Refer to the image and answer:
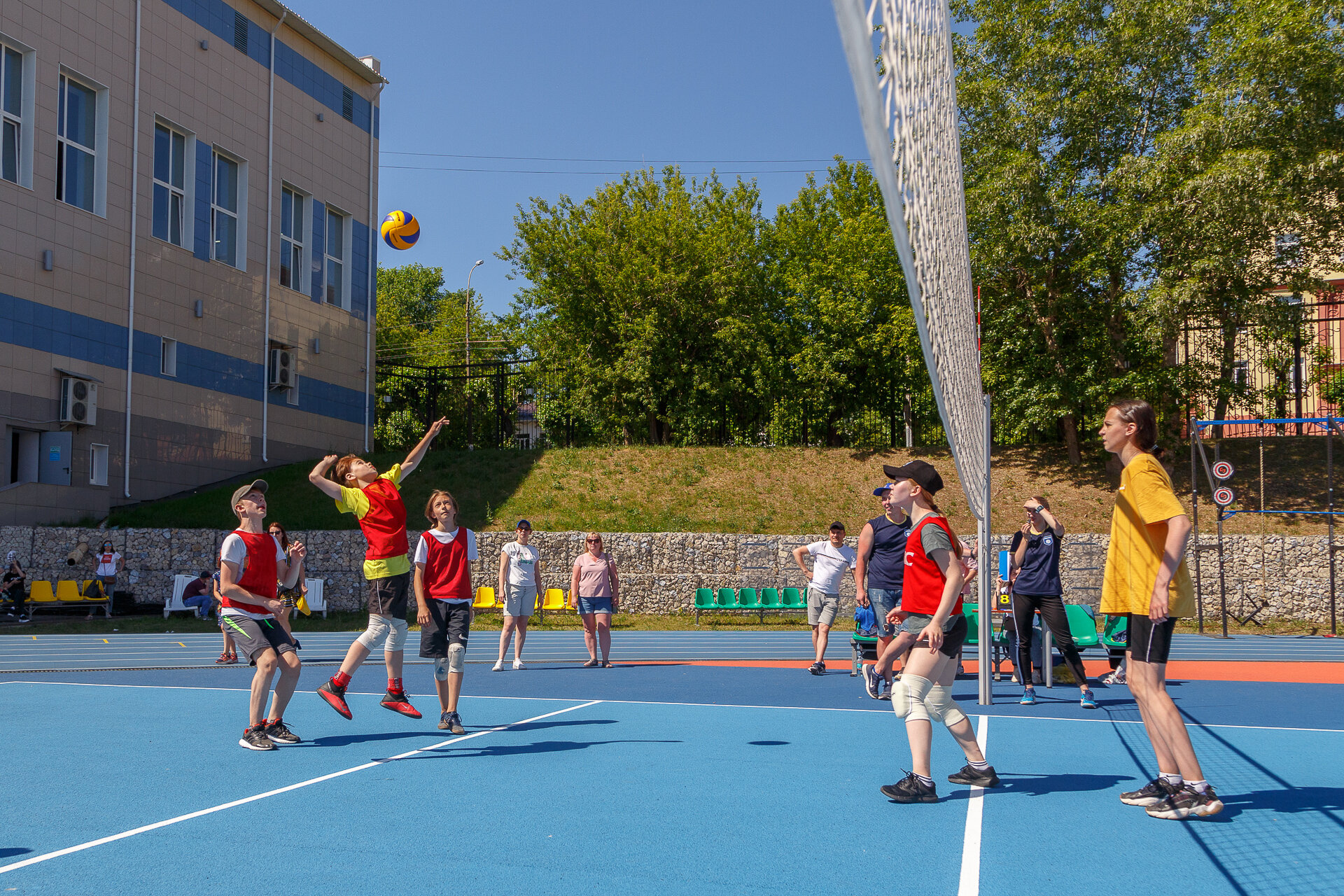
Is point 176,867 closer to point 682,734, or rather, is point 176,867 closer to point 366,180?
point 682,734

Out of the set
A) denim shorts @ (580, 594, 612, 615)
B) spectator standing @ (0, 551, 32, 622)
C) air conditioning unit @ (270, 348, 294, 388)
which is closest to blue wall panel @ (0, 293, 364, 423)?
air conditioning unit @ (270, 348, 294, 388)

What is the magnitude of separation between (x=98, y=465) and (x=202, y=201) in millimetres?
7858

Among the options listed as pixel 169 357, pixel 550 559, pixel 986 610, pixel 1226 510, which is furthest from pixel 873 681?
pixel 169 357

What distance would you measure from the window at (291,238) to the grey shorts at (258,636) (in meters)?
24.4

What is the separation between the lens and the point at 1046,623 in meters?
10.0

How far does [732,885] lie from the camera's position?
13.4ft

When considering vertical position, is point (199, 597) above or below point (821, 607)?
below

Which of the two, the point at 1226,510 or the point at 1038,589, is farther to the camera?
the point at 1226,510

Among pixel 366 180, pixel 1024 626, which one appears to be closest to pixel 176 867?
pixel 1024 626

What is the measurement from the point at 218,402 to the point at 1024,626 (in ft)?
76.9

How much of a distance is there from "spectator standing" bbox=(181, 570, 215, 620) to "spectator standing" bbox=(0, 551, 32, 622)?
2787mm

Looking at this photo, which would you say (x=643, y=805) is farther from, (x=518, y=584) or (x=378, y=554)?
(x=518, y=584)

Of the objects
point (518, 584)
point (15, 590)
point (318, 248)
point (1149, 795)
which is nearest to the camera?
point (1149, 795)

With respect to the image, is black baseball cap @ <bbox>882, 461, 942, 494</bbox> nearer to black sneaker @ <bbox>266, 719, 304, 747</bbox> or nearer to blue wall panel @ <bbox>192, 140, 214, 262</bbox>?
black sneaker @ <bbox>266, 719, 304, 747</bbox>
